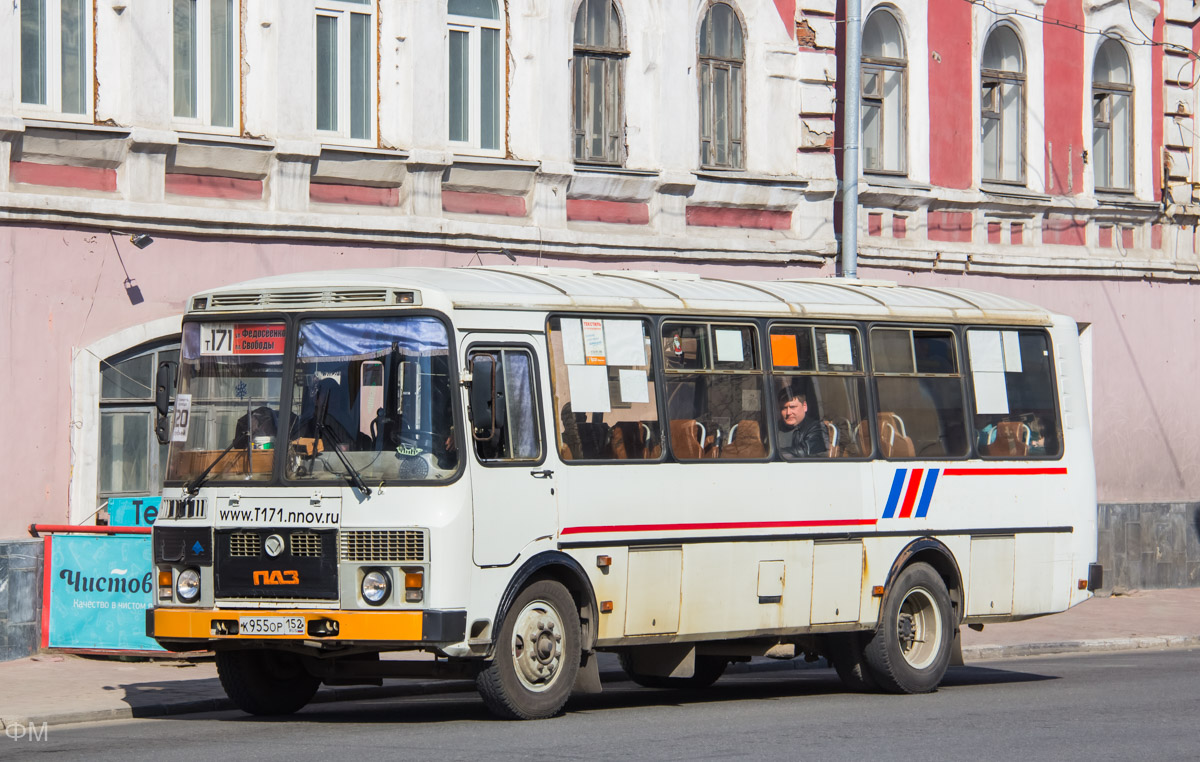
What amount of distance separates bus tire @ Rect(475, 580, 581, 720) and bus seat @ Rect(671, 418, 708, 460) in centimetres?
141

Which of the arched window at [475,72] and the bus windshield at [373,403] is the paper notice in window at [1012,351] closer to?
the bus windshield at [373,403]

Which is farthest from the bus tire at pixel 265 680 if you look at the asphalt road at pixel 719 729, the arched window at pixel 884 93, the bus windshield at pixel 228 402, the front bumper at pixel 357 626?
the arched window at pixel 884 93

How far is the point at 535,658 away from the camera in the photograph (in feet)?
40.4

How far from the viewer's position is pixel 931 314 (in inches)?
605

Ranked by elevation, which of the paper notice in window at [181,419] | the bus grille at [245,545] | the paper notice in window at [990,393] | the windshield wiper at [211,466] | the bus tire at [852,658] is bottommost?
the bus tire at [852,658]

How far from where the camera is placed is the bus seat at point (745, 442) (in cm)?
1373

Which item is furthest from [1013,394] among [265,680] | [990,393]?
[265,680]

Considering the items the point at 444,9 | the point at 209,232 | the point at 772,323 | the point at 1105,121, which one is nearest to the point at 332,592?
the point at 772,323

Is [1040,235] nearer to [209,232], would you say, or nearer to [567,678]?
[209,232]

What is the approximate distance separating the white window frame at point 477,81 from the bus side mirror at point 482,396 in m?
8.32

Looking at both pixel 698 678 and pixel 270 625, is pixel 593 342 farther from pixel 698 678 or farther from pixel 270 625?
pixel 698 678

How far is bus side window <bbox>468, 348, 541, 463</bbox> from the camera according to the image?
12.1 meters

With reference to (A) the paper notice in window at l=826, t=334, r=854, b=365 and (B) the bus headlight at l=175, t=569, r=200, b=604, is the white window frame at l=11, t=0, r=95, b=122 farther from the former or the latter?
(A) the paper notice in window at l=826, t=334, r=854, b=365

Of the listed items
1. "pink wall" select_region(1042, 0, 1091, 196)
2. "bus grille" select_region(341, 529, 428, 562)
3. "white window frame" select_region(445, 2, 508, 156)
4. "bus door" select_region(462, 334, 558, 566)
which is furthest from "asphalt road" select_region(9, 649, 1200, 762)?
"pink wall" select_region(1042, 0, 1091, 196)
